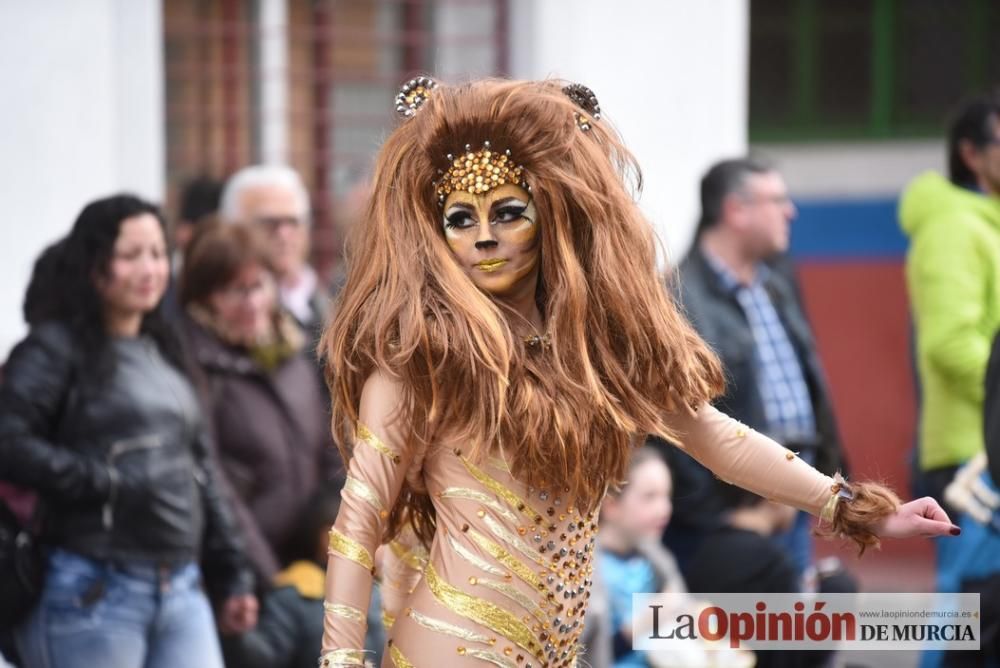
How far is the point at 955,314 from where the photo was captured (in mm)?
6285

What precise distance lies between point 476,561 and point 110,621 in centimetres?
161

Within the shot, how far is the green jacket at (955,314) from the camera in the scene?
6.27m

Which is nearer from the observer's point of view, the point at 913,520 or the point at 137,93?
the point at 913,520

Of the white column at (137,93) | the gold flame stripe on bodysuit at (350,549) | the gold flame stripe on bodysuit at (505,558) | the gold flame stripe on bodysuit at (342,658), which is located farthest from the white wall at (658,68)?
the gold flame stripe on bodysuit at (342,658)

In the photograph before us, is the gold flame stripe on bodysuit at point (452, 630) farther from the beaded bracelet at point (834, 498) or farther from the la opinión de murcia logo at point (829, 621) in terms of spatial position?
the la opinión de murcia logo at point (829, 621)

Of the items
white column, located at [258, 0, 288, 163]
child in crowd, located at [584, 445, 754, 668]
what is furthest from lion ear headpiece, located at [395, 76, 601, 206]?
white column, located at [258, 0, 288, 163]

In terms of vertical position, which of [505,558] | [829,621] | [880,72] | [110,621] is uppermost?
[880,72]

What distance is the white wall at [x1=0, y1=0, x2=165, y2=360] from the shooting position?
6766 millimetres

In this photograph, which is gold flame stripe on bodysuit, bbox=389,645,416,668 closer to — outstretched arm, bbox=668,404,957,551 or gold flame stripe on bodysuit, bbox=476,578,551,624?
gold flame stripe on bodysuit, bbox=476,578,551,624

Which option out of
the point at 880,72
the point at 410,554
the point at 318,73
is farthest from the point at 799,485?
the point at 880,72

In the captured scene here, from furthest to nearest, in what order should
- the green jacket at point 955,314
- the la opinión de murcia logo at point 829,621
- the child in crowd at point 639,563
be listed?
the green jacket at point 955,314, the child in crowd at point 639,563, the la opinión de murcia logo at point 829,621

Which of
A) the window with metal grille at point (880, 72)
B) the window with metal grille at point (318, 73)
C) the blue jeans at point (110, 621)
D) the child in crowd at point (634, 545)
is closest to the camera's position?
the blue jeans at point (110, 621)

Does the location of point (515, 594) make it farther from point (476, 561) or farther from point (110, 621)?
point (110, 621)

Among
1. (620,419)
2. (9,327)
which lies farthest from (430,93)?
(9,327)
